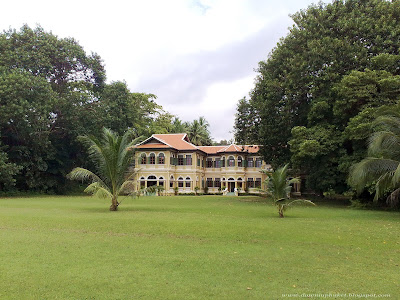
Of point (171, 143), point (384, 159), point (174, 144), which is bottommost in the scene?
point (384, 159)

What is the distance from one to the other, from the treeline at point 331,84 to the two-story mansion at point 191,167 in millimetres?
14254

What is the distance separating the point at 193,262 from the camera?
252 inches

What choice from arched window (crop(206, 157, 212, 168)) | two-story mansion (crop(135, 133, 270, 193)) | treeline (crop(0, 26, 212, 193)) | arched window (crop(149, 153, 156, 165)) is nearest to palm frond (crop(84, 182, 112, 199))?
treeline (crop(0, 26, 212, 193))

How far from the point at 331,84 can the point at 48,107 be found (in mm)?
22679

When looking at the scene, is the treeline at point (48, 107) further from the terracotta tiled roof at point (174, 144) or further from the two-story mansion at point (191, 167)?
the two-story mansion at point (191, 167)

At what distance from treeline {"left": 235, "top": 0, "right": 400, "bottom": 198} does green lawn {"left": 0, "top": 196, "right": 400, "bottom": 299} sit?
34.7 feet

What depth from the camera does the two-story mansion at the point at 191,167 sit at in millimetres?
37938

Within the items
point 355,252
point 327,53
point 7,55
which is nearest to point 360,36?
point 327,53

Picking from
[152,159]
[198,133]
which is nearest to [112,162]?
[152,159]

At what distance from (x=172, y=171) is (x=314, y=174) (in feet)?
63.8

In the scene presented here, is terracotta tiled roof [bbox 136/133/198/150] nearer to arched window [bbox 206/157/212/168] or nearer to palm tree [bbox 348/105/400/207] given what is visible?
arched window [bbox 206/157/212/168]

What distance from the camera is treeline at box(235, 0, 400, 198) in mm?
19375

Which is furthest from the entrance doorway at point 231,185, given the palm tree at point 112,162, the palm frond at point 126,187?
the palm tree at point 112,162

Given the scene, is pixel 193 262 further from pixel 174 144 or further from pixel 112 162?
pixel 174 144
